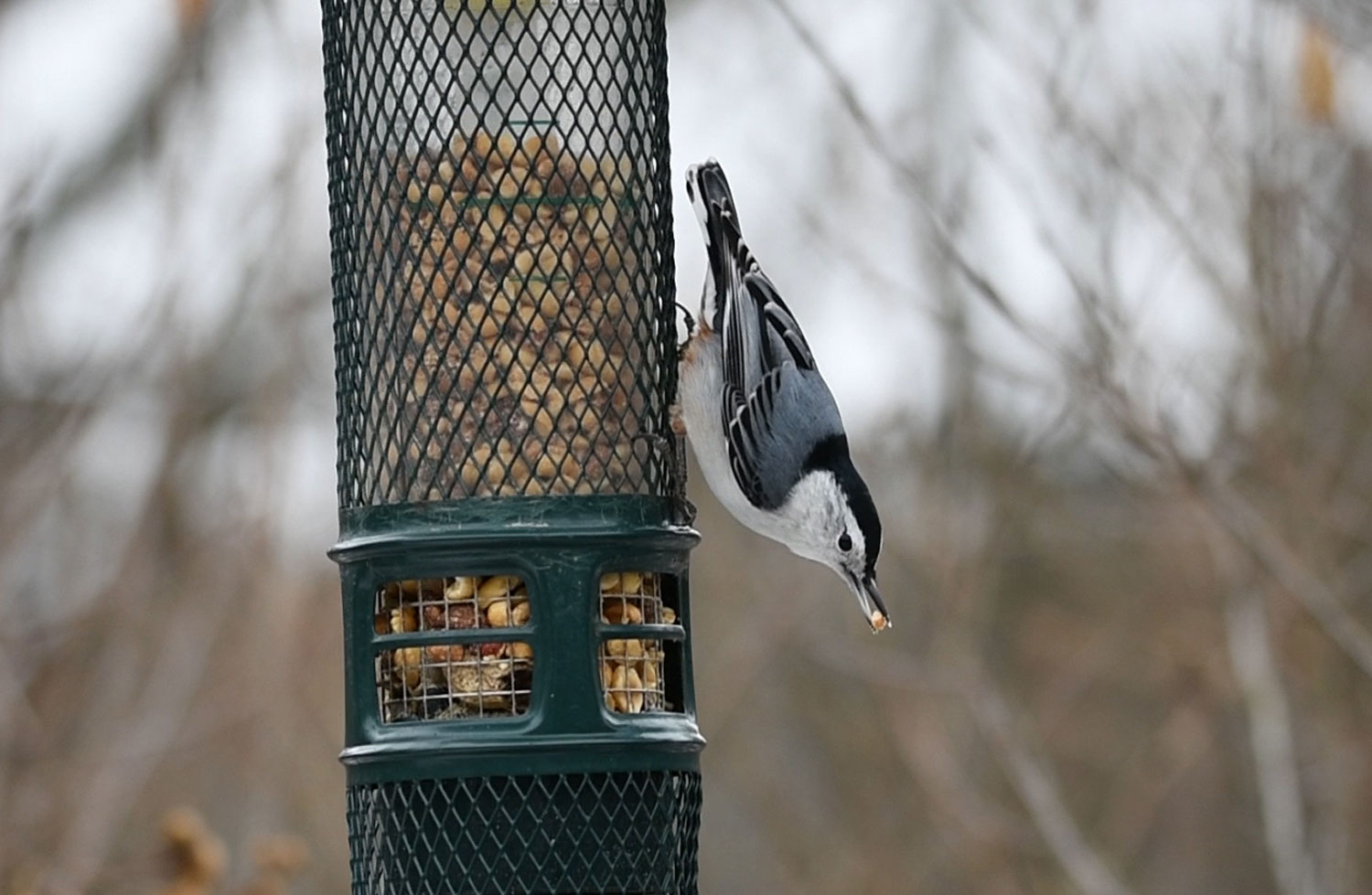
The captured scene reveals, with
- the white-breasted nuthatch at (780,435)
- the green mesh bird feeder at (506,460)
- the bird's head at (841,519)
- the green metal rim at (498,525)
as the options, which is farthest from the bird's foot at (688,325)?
the green metal rim at (498,525)

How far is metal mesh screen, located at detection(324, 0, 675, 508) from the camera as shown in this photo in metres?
4.13

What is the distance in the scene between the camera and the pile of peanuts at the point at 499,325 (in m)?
4.12

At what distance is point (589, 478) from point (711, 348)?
44.0 inches

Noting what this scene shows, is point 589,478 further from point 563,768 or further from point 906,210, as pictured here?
point 906,210

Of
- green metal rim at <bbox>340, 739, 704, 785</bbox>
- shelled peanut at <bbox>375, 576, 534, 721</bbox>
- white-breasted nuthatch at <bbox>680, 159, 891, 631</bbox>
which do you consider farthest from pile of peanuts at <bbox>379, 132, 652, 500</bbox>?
white-breasted nuthatch at <bbox>680, 159, 891, 631</bbox>

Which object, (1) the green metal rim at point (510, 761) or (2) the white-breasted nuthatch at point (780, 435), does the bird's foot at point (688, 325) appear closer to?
(2) the white-breasted nuthatch at point (780, 435)

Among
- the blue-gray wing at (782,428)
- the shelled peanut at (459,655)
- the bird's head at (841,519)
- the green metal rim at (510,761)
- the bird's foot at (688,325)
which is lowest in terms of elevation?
the green metal rim at (510,761)

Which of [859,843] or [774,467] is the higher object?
[774,467]

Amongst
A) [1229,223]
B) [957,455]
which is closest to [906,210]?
[957,455]

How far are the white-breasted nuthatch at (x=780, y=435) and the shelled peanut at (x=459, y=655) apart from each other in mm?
1022

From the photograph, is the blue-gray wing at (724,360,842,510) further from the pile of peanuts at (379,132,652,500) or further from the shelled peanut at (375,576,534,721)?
the shelled peanut at (375,576,534,721)

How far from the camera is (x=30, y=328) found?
6648 mm

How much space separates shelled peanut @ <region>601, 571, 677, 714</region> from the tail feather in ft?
3.95

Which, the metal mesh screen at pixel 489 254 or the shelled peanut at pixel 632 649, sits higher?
the metal mesh screen at pixel 489 254
